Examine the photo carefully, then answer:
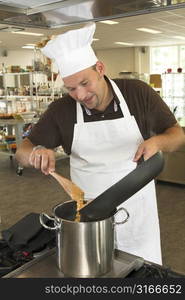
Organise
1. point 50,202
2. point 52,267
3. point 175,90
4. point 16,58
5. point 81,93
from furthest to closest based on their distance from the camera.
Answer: point 16,58 → point 175,90 → point 50,202 → point 81,93 → point 52,267

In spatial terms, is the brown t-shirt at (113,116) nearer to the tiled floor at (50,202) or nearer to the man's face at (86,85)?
the man's face at (86,85)

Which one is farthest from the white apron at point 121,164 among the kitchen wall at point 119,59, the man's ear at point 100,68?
the kitchen wall at point 119,59

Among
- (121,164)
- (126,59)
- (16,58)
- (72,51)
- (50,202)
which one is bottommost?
(50,202)

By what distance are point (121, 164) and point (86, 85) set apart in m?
0.37

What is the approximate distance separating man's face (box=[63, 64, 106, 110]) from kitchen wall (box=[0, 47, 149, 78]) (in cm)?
1109

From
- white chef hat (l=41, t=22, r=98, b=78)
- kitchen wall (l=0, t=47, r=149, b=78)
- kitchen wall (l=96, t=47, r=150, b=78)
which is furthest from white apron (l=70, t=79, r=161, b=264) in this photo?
kitchen wall (l=0, t=47, r=149, b=78)

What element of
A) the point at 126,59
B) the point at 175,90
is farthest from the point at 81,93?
the point at 126,59

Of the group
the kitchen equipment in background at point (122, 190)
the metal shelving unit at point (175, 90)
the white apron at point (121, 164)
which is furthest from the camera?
the metal shelving unit at point (175, 90)

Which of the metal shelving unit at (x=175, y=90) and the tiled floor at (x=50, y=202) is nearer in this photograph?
the tiled floor at (x=50, y=202)

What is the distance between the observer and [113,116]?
1.33m

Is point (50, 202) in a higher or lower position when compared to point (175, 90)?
lower

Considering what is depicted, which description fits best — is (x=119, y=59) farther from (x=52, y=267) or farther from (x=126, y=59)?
(x=52, y=267)

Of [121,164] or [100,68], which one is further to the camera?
[121,164]

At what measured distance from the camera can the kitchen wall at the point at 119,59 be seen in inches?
472
